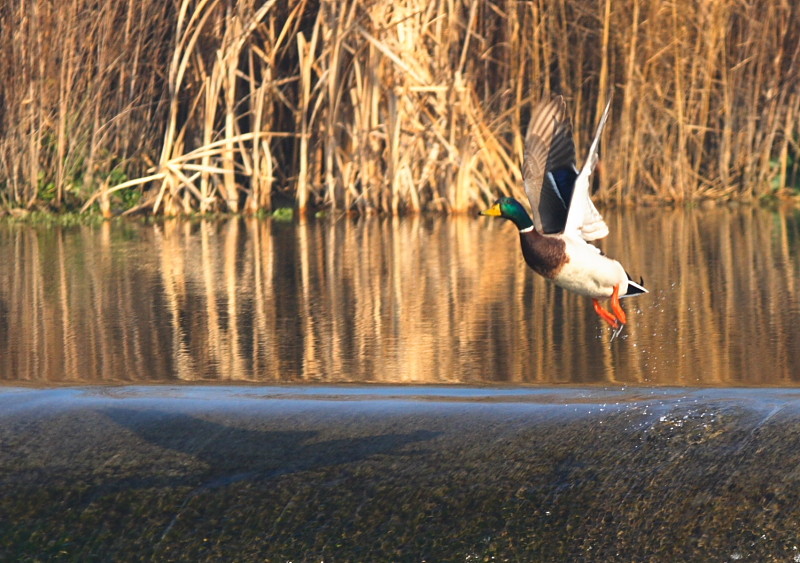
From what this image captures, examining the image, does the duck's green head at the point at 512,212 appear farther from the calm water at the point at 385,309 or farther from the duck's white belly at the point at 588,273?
the calm water at the point at 385,309

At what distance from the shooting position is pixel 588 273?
15.9ft

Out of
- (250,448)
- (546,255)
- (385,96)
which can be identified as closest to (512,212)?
(546,255)

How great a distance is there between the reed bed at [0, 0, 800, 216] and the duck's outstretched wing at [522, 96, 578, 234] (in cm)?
573

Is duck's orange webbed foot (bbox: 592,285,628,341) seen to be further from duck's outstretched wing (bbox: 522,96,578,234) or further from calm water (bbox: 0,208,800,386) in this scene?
duck's outstretched wing (bbox: 522,96,578,234)

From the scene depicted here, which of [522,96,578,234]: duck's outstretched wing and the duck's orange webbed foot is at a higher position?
[522,96,578,234]: duck's outstretched wing

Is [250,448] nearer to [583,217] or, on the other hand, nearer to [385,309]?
[583,217]

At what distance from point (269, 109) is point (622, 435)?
26.2 ft

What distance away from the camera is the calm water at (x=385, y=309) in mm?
5004

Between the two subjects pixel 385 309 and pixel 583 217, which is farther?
pixel 385 309

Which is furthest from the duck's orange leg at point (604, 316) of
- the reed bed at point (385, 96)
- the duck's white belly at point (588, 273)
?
the reed bed at point (385, 96)

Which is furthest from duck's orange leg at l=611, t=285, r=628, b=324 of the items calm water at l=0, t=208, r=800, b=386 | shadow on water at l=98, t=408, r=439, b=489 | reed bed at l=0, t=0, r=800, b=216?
reed bed at l=0, t=0, r=800, b=216

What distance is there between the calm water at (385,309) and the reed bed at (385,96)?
3.31 ft

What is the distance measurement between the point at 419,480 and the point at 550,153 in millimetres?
1489

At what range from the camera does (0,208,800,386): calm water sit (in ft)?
16.4
